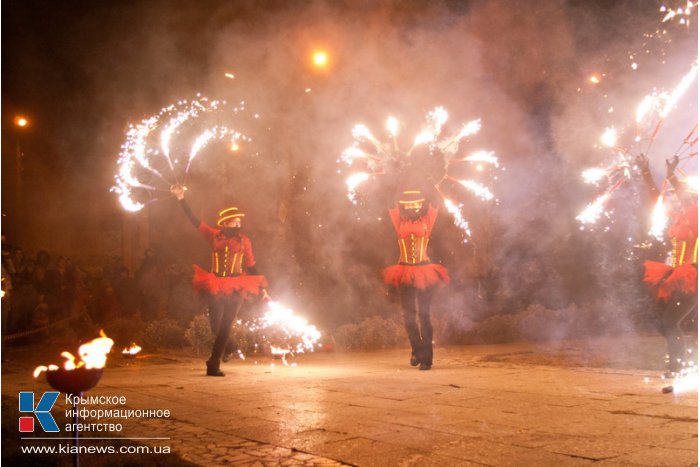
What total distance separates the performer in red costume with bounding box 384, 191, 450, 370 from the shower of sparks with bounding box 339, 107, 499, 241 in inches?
58.4

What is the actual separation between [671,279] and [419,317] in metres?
2.42

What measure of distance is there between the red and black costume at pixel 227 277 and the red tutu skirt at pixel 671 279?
3.84 m

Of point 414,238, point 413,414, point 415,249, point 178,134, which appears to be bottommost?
point 413,414

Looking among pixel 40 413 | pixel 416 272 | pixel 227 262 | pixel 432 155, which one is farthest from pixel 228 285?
pixel 432 155

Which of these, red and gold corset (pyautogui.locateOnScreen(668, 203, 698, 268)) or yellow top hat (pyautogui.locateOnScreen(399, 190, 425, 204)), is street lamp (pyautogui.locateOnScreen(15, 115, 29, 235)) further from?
red and gold corset (pyautogui.locateOnScreen(668, 203, 698, 268))

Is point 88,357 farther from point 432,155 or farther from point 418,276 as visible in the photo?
point 432,155

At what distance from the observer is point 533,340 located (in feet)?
32.2

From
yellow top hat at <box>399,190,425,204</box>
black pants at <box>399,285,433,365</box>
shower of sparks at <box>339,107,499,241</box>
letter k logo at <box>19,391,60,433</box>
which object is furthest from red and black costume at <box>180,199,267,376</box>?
shower of sparks at <box>339,107,499,241</box>

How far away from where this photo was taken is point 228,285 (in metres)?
6.88

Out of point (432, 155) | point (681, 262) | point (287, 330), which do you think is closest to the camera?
point (681, 262)

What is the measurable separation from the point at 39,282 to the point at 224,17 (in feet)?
18.0

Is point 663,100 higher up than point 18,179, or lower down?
lower down

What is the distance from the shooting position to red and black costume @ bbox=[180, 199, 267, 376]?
6824mm

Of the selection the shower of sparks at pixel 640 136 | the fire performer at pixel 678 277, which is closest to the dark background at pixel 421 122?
the shower of sparks at pixel 640 136
